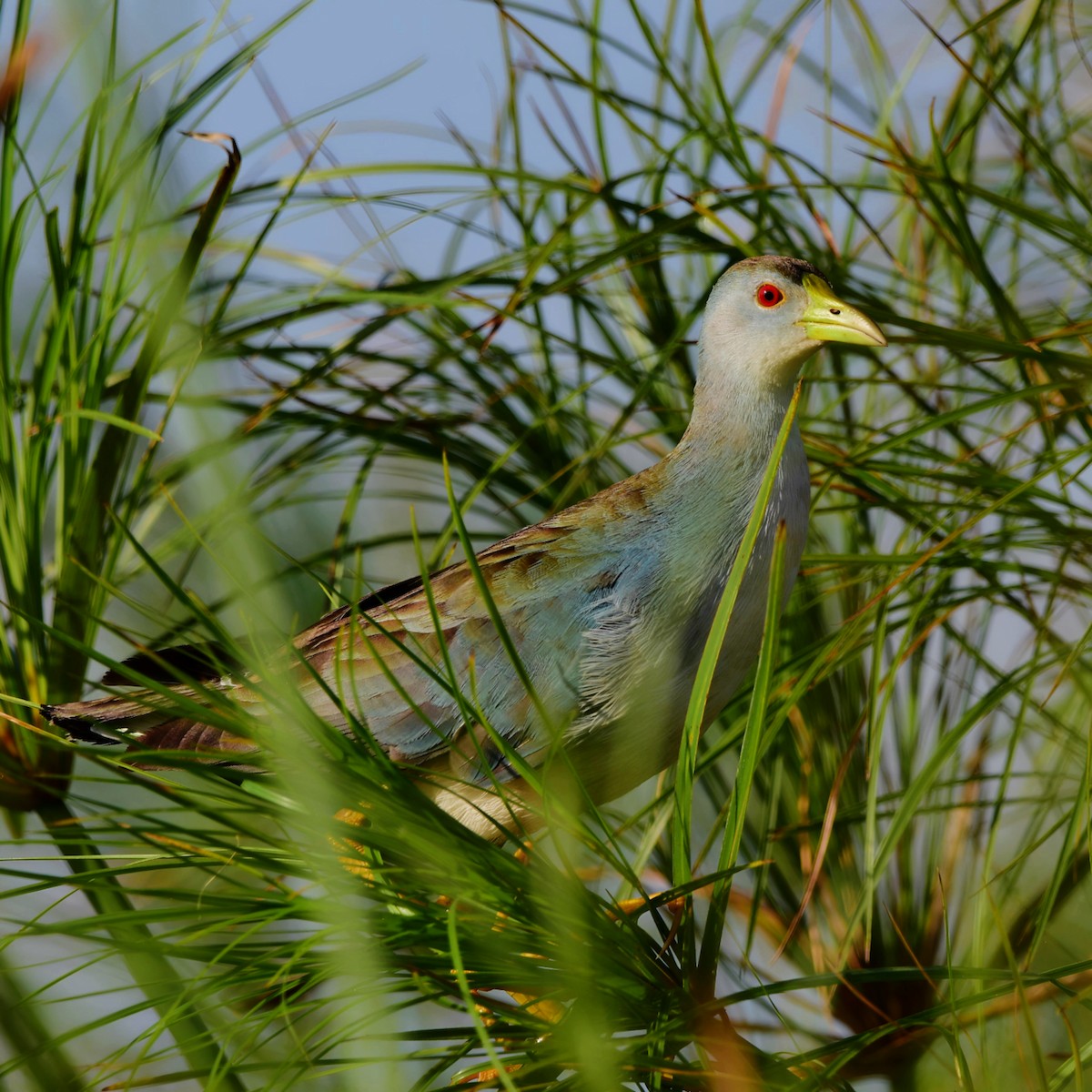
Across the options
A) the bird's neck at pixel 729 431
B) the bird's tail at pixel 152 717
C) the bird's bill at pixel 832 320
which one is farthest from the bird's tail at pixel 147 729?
the bird's bill at pixel 832 320

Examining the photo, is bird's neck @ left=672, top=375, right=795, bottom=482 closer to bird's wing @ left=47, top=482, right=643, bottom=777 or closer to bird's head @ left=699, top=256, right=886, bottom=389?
bird's head @ left=699, top=256, right=886, bottom=389

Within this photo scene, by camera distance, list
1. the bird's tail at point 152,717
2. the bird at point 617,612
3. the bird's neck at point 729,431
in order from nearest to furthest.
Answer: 1. the bird's tail at point 152,717
2. the bird at point 617,612
3. the bird's neck at point 729,431

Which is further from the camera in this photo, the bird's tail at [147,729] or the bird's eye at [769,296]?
the bird's eye at [769,296]

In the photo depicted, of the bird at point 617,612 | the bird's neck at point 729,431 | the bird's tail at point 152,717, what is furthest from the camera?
the bird's neck at point 729,431

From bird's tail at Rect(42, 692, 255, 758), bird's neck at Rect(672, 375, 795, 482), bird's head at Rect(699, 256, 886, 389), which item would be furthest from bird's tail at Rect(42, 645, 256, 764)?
bird's head at Rect(699, 256, 886, 389)

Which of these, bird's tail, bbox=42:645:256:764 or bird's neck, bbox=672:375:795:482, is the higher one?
bird's neck, bbox=672:375:795:482

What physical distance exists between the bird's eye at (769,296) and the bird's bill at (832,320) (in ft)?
0.20

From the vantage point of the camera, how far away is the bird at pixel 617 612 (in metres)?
2.33

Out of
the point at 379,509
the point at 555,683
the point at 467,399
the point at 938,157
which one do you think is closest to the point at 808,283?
the point at 938,157

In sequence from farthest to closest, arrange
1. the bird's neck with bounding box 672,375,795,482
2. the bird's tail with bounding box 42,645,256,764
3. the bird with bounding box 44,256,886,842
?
1. the bird's neck with bounding box 672,375,795,482
2. the bird with bounding box 44,256,886,842
3. the bird's tail with bounding box 42,645,256,764

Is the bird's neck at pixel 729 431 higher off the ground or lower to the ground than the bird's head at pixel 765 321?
lower

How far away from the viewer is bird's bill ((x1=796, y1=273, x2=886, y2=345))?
2.40 meters

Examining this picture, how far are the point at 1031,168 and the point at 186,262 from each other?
1.82m

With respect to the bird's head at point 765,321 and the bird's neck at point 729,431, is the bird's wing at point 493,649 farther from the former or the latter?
the bird's head at point 765,321
